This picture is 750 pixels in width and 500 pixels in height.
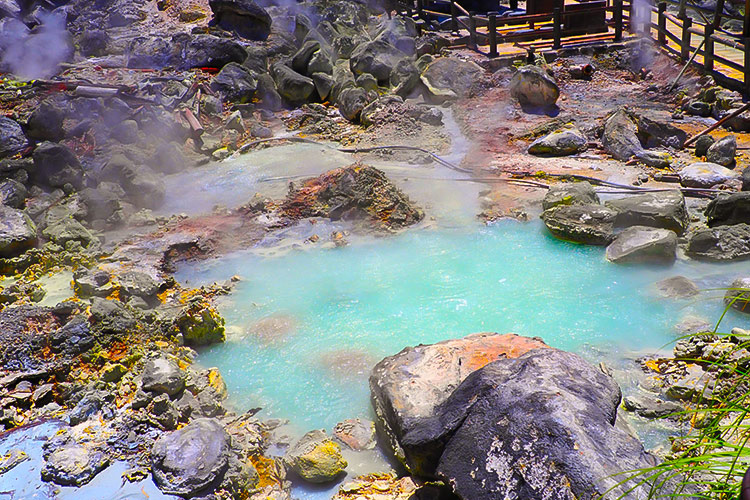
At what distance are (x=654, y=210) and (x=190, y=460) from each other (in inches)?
260

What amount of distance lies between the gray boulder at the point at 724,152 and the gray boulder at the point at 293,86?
9.13m

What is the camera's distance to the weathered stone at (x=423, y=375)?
484 cm

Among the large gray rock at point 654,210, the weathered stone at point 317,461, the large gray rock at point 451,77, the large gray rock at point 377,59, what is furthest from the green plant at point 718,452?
the large gray rock at point 377,59

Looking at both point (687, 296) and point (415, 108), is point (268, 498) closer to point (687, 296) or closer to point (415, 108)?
point (687, 296)

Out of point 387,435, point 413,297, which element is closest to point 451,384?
point 387,435

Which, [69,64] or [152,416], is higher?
[69,64]

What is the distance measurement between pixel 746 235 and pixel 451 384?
475 cm

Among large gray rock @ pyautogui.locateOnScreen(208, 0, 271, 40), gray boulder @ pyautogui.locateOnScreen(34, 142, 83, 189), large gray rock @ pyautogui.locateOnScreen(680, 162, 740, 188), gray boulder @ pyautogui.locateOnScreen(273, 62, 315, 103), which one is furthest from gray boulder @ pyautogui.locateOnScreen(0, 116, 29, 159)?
large gray rock @ pyautogui.locateOnScreen(680, 162, 740, 188)

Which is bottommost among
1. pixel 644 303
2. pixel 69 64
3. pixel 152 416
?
pixel 644 303

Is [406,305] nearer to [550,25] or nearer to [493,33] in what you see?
[493,33]

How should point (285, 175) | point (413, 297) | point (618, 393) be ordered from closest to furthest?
point (618, 393) < point (413, 297) < point (285, 175)

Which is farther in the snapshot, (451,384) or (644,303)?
(644,303)

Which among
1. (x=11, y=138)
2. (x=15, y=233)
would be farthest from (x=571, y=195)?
(x=11, y=138)

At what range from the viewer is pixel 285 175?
37.3 feet
